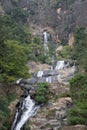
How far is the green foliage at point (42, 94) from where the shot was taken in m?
28.9

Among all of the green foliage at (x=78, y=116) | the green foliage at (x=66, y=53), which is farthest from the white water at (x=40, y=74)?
the green foliage at (x=78, y=116)

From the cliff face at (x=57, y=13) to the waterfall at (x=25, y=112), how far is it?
37.2 meters

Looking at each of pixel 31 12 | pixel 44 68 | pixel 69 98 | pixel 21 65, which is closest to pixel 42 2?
pixel 31 12

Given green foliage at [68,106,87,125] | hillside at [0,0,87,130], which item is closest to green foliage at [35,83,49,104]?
hillside at [0,0,87,130]

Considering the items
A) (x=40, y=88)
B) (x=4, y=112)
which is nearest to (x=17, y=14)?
(x=40, y=88)

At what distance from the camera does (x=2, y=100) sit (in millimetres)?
26547

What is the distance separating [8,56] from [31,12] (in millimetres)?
43970

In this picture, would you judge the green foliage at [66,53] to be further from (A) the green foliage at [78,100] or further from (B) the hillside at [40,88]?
(A) the green foliage at [78,100]

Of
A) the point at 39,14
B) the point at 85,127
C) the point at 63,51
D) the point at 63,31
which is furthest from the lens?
the point at 39,14

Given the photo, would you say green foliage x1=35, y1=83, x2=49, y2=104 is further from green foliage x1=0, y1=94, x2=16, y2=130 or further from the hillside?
green foliage x1=0, y1=94, x2=16, y2=130

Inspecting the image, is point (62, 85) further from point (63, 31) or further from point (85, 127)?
point (63, 31)

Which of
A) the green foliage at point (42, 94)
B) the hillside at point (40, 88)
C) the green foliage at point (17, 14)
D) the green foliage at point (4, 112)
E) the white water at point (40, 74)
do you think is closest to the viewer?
the green foliage at point (4, 112)

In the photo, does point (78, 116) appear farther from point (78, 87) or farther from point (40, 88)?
point (40, 88)

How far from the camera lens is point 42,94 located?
96.0 ft
